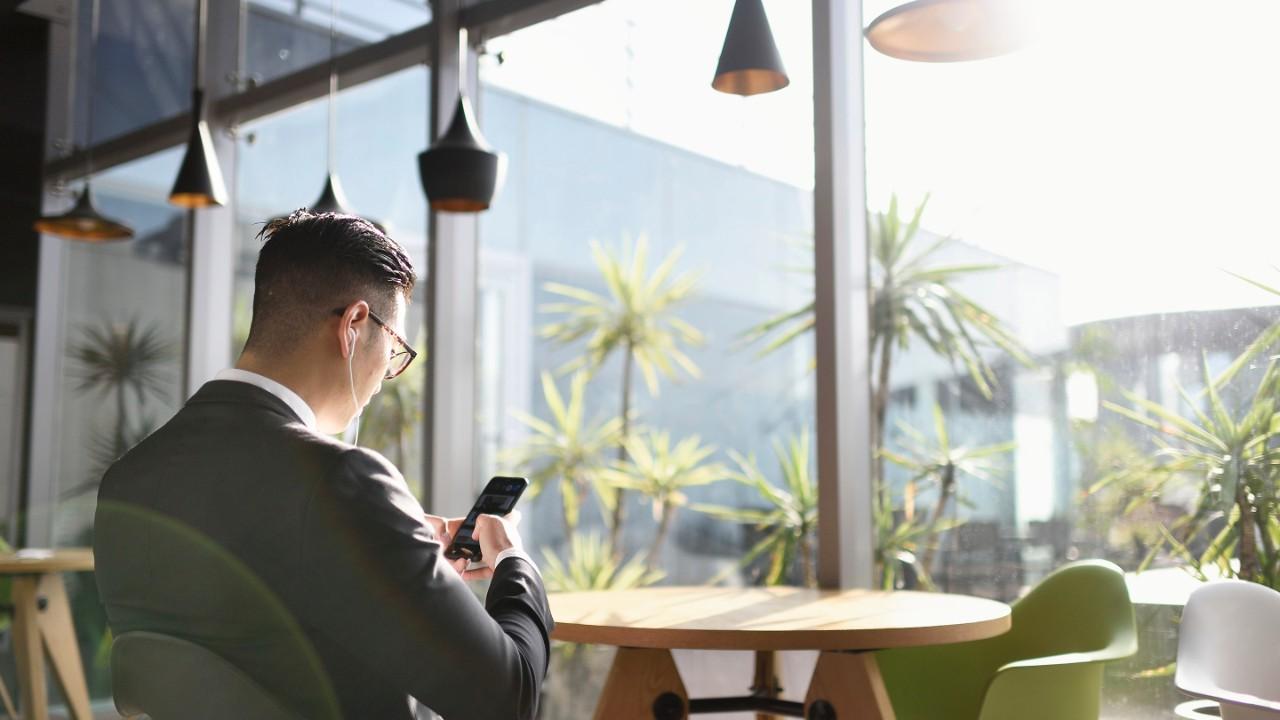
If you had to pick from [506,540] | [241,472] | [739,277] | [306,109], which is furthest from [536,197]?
[241,472]

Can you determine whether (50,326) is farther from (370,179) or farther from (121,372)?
(370,179)

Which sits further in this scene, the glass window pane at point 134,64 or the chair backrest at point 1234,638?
the glass window pane at point 134,64

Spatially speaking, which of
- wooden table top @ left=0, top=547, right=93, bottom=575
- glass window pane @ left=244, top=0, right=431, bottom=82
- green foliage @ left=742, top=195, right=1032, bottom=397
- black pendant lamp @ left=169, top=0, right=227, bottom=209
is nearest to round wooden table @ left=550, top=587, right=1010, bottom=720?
green foliage @ left=742, top=195, right=1032, bottom=397

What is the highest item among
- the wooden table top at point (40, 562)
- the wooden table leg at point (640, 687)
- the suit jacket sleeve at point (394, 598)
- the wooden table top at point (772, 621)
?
the suit jacket sleeve at point (394, 598)

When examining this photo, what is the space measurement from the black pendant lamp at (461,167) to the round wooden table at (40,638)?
2250mm

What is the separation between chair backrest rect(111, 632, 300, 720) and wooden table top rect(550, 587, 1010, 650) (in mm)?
1142

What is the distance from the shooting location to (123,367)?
5.86 m

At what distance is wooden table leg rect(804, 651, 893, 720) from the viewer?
2490mm

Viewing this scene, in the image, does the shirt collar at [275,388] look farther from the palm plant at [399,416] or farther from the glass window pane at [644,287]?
the palm plant at [399,416]

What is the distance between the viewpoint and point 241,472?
134 centimetres

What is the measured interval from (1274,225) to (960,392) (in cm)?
101

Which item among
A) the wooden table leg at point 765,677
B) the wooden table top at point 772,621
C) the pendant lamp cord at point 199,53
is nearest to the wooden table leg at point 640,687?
the wooden table top at point 772,621

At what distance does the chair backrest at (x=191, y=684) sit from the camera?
1.30 metres

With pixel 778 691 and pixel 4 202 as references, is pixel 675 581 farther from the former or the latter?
pixel 4 202
